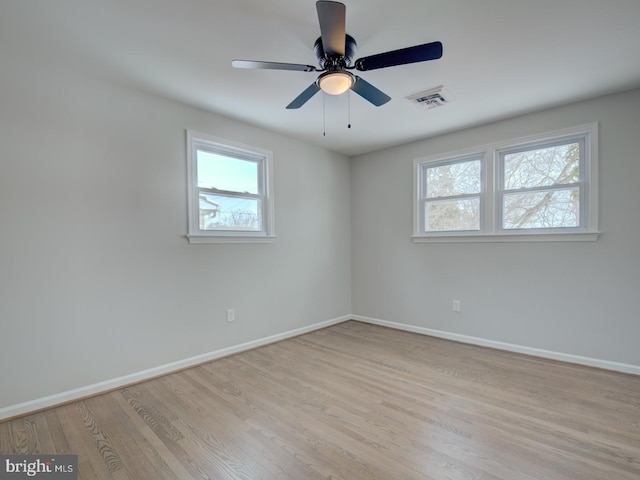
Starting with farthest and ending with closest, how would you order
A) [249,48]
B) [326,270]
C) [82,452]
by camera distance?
[326,270]
[249,48]
[82,452]

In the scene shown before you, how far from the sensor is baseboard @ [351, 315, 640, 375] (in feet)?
9.19

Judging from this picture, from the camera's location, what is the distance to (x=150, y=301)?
276cm

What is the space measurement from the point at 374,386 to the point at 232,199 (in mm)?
Result: 2374

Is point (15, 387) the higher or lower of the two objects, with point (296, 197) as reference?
lower

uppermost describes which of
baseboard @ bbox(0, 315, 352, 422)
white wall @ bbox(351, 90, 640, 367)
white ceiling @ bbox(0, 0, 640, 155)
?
white ceiling @ bbox(0, 0, 640, 155)

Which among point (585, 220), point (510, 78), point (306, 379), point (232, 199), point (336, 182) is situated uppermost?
point (510, 78)

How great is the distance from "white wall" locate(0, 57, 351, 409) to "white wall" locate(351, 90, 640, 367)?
1825mm

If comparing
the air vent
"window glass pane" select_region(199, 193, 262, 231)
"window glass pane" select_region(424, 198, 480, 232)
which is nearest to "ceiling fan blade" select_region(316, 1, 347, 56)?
the air vent

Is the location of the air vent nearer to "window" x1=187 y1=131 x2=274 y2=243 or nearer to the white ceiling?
the white ceiling

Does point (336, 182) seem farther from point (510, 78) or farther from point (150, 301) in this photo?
point (150, 301)

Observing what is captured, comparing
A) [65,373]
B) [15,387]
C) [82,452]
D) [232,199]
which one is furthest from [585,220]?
[15,387]

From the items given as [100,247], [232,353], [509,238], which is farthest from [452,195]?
[100,247]

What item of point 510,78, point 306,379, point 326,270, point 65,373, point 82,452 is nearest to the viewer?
point 82,452
